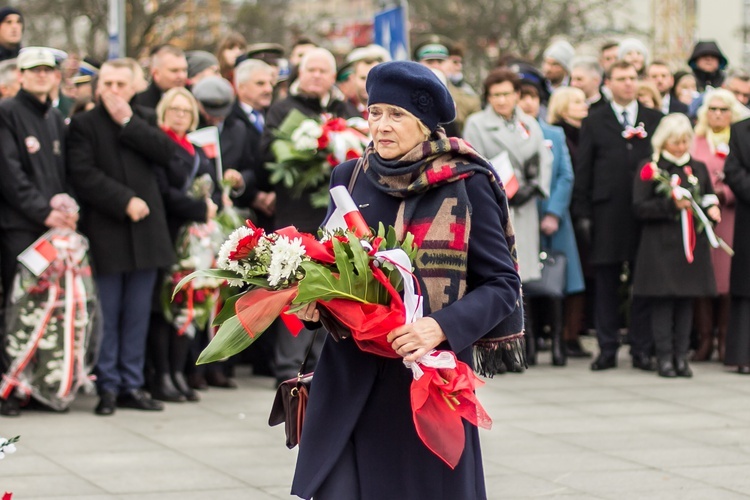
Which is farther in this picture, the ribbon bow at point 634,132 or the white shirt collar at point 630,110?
the white shirt collar at point 630,110

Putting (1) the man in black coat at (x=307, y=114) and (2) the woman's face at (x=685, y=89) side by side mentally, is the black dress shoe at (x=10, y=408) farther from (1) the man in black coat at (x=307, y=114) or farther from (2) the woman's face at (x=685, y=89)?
(2) the woman's face at (x=685, y=89)

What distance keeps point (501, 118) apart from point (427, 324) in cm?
689

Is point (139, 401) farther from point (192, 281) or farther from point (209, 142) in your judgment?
point (209, 142)

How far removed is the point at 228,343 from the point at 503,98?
7005mm

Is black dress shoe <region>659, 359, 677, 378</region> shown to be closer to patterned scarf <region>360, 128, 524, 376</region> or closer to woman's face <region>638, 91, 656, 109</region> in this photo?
woman's face <region>638, 91, 656, 109</region>

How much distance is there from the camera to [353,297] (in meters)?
4.24

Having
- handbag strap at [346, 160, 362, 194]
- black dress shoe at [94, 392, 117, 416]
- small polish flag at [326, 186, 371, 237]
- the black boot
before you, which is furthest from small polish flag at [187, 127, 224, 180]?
small polish flag at [326, 186, 371, 237]

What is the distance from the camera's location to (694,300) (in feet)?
38.8

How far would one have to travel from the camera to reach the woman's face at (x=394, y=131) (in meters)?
4.52

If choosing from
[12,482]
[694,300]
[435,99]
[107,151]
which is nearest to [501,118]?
[694,300]

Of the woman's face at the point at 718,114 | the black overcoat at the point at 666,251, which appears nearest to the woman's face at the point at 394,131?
the black overcoat at the point at 666,251

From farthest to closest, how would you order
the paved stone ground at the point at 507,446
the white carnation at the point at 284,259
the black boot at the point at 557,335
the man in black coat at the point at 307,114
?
the black boot at the point at 557,335, the man in black coat at the point at 307,114, the paved stone ground at the point at 507,446, the white carnation at the point at 284,259

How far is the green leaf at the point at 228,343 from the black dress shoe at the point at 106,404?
4.96 meters

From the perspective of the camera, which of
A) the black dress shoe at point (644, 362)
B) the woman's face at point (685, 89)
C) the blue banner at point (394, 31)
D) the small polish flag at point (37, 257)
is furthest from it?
the woman's face at point (685, 89)
